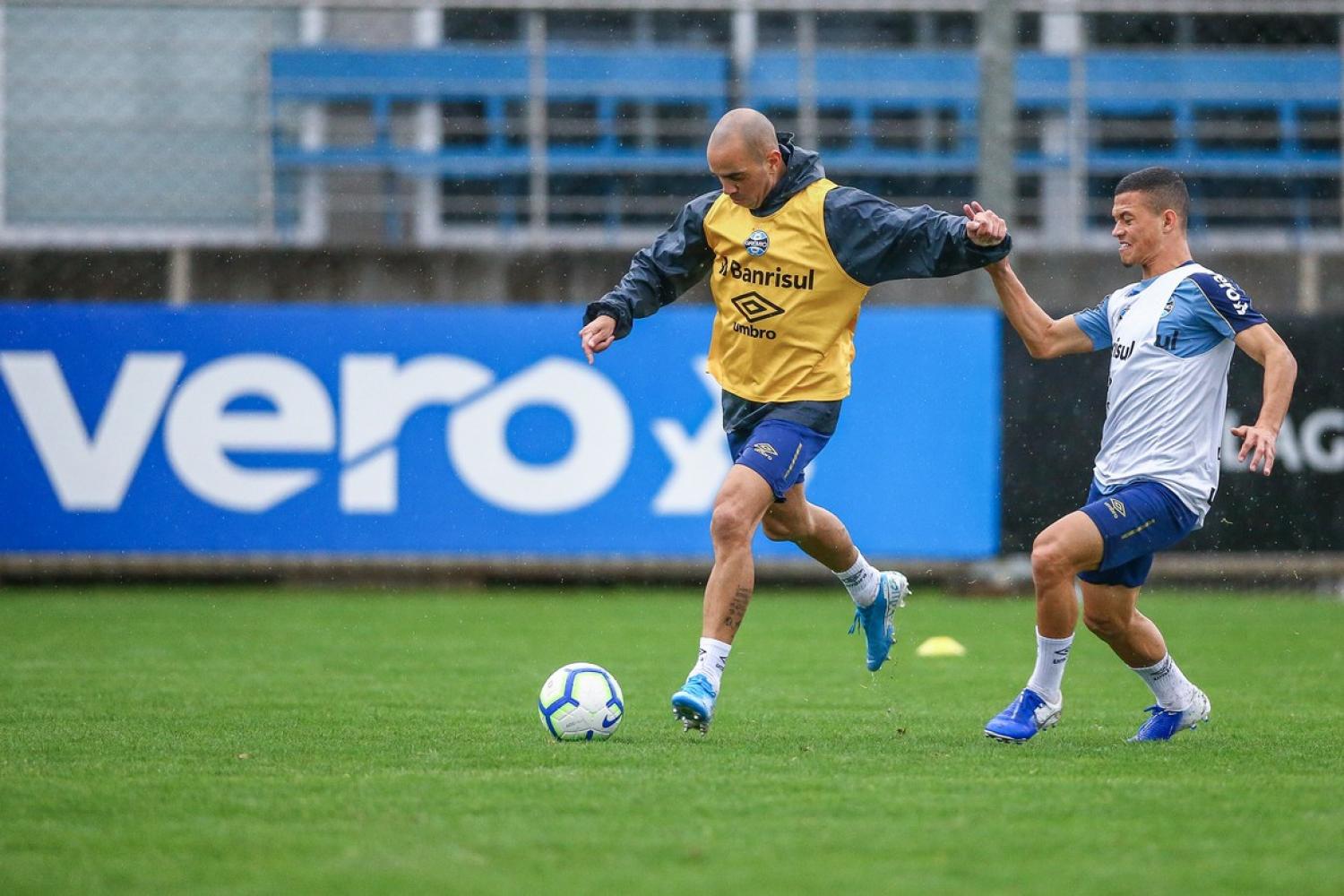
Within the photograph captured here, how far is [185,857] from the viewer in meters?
3.92

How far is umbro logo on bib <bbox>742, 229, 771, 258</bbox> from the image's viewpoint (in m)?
6.36

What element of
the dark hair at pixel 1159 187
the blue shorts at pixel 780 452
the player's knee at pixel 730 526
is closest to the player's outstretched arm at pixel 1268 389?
the dark hair at pixel 1159 187

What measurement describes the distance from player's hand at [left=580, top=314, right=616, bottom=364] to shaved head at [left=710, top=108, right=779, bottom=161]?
0.72 meters

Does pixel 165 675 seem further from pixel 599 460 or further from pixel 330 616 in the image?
pixel 599 460

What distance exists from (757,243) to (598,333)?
26.3 inches

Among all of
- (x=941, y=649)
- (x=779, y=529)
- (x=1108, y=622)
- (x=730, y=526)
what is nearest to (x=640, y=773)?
(x=730, y=526)

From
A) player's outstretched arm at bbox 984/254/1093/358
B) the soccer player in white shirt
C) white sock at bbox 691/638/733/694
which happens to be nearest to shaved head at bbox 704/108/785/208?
the soccer player in white shirt

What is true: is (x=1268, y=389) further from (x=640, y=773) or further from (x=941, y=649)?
(x=941, y=649)

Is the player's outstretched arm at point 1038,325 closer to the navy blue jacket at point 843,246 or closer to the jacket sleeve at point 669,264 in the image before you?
the navy blue jacket at point 843,246

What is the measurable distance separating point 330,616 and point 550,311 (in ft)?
8.32

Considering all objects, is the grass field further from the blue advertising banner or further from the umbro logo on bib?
the blue advertising banner

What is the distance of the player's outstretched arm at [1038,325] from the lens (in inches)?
245

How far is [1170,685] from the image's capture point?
6.00 meters

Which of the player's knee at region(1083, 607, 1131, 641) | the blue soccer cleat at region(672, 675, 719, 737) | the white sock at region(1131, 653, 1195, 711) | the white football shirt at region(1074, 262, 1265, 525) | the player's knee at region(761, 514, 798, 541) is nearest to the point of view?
the blue soccer cleat at region(672, 675, 719, 737)
